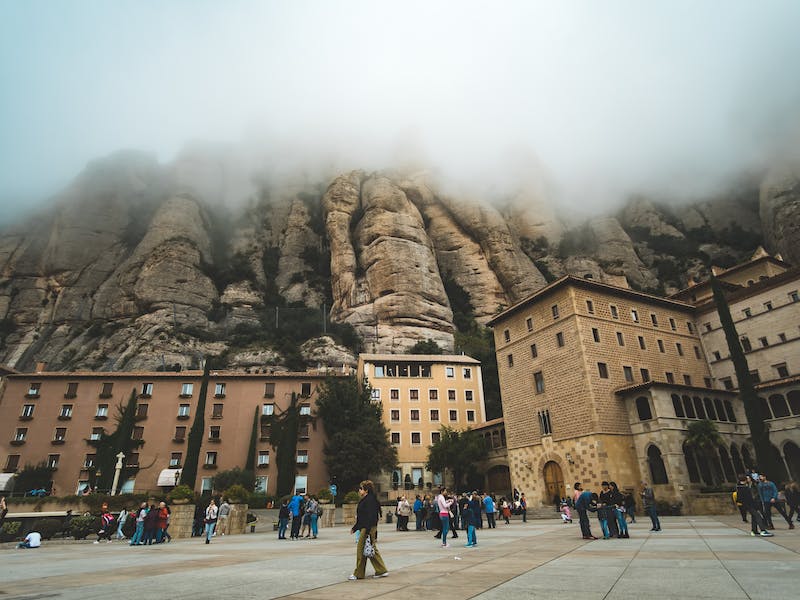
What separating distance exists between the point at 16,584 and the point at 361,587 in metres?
5.27

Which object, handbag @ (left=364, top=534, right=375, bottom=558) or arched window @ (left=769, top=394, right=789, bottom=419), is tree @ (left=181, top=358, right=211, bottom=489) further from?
arched window @ (left=769, top=394, right=789, bottom=419)

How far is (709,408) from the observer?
1267 inches

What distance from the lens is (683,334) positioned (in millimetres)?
38406

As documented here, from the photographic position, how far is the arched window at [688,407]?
30672 mm

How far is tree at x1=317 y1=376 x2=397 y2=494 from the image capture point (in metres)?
40.4

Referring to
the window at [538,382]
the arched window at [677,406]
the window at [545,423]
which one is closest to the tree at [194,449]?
the window at [538,382]

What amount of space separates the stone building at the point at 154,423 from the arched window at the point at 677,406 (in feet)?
98.2

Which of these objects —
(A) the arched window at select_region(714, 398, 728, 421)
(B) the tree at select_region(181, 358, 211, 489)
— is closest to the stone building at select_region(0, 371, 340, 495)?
(B) the tree at select_region(181, 358, 211, 489)

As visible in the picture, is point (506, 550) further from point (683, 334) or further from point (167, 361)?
point (167, 361)

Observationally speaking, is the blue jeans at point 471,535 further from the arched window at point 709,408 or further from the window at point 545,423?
the arched window at point 709,408

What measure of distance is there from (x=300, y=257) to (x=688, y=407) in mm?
65570

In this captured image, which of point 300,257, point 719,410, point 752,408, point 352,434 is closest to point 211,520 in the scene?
point 352,434

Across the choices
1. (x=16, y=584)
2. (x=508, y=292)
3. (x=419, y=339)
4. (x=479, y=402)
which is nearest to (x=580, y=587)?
(x=16, y=584)

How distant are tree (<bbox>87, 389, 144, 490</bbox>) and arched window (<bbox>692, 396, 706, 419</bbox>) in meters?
45.7
